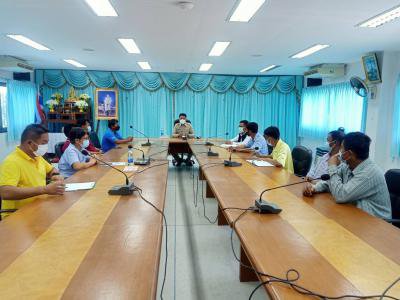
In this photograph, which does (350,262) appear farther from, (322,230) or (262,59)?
(262,59)

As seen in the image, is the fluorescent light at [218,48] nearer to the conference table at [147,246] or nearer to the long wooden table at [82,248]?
the conference table at [147,246]

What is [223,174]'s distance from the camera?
288 centimetres

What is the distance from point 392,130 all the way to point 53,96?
25.3 ft

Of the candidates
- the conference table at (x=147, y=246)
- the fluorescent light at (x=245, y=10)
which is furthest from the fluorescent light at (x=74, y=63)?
the conference table at (x=147, y=246)

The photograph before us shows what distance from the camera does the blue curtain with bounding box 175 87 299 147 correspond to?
8.45 meters

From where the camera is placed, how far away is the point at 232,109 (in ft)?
28.1

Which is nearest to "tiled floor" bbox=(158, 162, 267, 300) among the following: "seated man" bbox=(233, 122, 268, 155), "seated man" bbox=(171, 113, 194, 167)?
"seated man" bbox=(233, 122, 268, 155)

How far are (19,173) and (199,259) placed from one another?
160cm

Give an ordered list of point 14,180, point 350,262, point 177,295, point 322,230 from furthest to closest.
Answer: point 177,295 < point 14,180 < point 322,230 < point 350,262

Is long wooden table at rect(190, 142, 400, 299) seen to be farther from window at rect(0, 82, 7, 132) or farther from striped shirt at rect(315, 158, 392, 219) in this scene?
window at rect(0, 82, 7, 132)

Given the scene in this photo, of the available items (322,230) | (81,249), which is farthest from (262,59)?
(81,249)

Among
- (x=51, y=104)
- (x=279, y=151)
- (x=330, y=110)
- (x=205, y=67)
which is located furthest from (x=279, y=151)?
(x=51, y=104)

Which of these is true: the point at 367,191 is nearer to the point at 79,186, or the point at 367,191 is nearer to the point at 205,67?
the point at 79,186

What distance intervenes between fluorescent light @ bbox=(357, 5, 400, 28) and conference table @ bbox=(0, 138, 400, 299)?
225 cm
